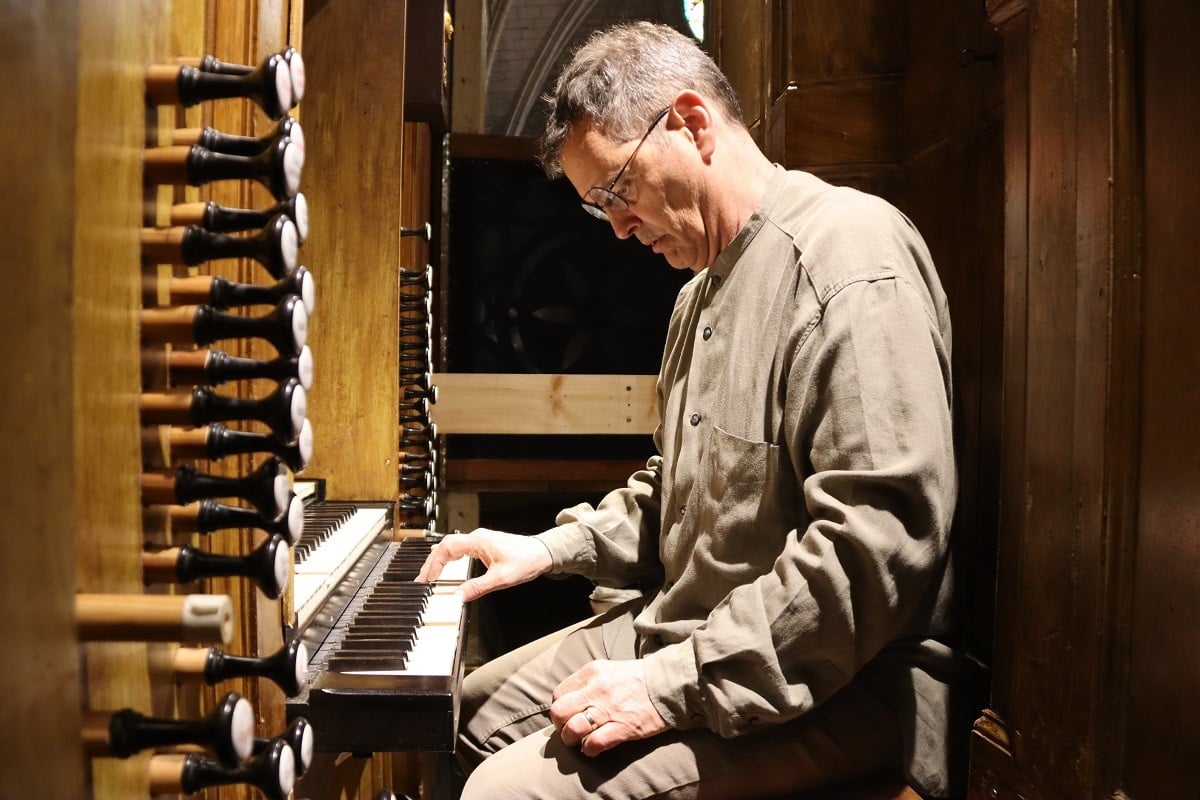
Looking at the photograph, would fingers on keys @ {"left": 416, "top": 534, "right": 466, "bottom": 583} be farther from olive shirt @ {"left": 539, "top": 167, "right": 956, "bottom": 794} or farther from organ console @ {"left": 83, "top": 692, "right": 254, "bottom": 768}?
organ console @ {"left": 83, "top": 692, "right": 254, "bottom": 768}

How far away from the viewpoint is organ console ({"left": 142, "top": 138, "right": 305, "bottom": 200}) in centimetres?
81

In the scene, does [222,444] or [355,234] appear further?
[355,234]

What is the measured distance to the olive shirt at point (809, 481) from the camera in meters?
1.43

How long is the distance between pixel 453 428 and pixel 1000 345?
271 centimetres

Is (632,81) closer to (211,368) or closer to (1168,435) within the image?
(1168,435)

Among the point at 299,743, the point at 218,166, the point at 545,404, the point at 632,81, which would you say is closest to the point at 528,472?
the point at 545,404

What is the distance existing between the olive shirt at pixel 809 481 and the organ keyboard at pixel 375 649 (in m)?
0.35

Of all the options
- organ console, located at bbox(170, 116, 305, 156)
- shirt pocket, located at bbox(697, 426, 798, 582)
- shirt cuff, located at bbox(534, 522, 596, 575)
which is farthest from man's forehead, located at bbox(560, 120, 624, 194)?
organ console, located at bbox(170, 116, 305, 156)

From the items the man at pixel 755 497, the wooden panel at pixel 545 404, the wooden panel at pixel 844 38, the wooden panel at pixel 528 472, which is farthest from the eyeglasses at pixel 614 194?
the wooden panel at pixel 528 472

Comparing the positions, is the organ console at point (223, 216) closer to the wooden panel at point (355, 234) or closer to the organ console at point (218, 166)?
the organ console at point (218, 166)

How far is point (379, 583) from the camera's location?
2021 millimetres

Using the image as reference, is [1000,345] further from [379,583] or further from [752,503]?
[379,583]

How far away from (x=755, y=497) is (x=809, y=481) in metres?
0.16

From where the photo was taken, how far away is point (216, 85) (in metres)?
0.82
